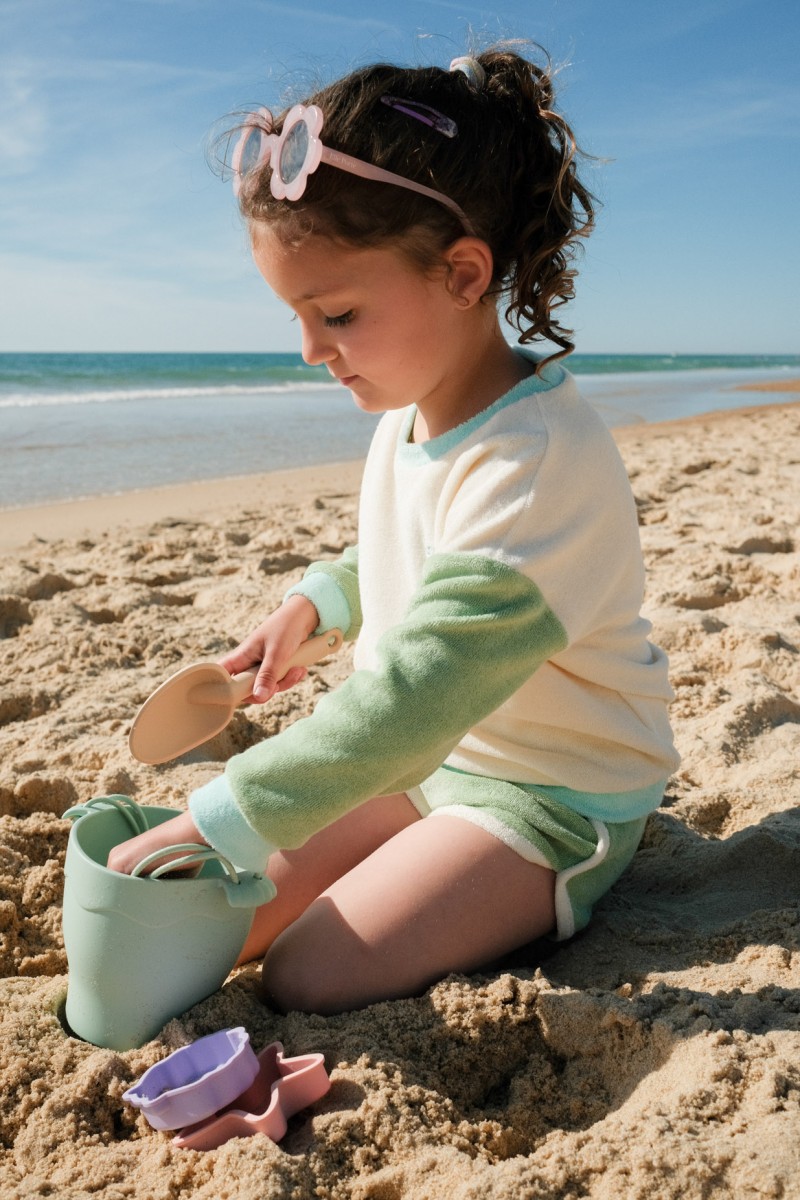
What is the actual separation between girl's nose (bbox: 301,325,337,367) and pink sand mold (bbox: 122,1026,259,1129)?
0.91 m

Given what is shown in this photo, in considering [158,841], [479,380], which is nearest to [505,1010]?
[158,841]

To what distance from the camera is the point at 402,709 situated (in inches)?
49.2

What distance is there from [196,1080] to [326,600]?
2.79 ft

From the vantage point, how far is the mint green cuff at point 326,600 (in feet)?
5.96

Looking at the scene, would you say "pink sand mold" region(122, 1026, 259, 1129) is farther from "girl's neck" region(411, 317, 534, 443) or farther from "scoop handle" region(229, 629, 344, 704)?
"girl's neck" region(411, 317, 534, 443)

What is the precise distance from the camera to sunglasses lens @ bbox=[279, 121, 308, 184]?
139 cm

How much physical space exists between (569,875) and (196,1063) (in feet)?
1.89

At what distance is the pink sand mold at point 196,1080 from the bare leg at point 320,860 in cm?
34

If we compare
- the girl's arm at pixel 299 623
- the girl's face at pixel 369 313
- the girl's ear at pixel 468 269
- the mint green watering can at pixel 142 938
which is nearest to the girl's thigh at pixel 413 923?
the mint green watering can at pixel 142 938

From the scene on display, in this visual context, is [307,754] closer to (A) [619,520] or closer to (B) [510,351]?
(A) [619,520]

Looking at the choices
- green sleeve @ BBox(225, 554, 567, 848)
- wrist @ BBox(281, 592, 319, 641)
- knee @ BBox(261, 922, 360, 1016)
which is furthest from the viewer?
wrist @ BBox(281, 592, 319, 641)

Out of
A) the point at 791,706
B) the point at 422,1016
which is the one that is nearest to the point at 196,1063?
the point at 422,1016

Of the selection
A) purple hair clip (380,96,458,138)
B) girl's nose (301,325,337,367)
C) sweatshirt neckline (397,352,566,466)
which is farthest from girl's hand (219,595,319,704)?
purple hair clip (380,96,458,138)

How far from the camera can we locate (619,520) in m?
1.49
